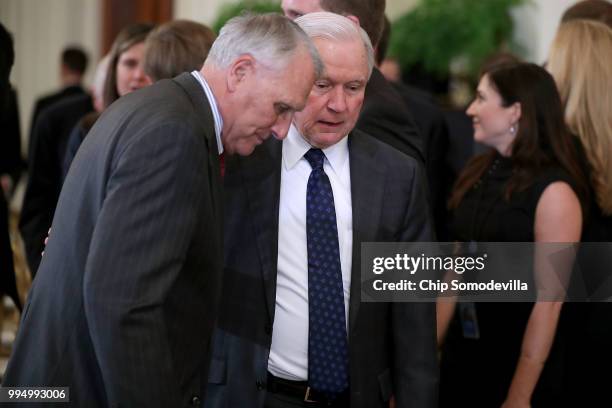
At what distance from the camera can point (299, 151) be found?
9.39 feet

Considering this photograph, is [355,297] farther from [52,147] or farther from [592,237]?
[52,147]

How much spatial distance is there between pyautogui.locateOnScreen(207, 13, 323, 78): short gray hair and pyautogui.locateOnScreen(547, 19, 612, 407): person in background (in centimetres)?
170

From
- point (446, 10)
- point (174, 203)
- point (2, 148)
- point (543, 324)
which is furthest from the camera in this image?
point (446, 10)

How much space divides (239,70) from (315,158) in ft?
1.95

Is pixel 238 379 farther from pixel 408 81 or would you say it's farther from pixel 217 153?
pixel 408 81

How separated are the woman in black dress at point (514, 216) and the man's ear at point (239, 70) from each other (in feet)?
4.98

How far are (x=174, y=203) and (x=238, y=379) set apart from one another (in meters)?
0.76

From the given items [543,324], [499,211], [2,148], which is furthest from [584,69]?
[2,148]

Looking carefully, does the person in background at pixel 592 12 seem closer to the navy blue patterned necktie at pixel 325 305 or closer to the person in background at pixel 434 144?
the person in background at pixel 434 144

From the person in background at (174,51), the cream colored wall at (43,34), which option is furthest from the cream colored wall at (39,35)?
the person in background at (174,51)

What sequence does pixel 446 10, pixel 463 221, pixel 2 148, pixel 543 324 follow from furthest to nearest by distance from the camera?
pixel 446 10 → pixel 2 148 → pixel 463 221 → pixel 543 324

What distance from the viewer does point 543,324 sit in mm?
3482

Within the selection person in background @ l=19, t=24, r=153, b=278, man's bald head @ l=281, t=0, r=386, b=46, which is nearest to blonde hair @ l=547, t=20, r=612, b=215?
man's bald head @ l=281, t=0, r=386, b=46

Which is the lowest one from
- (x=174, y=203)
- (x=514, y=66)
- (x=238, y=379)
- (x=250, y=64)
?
(x=238, y=379)
